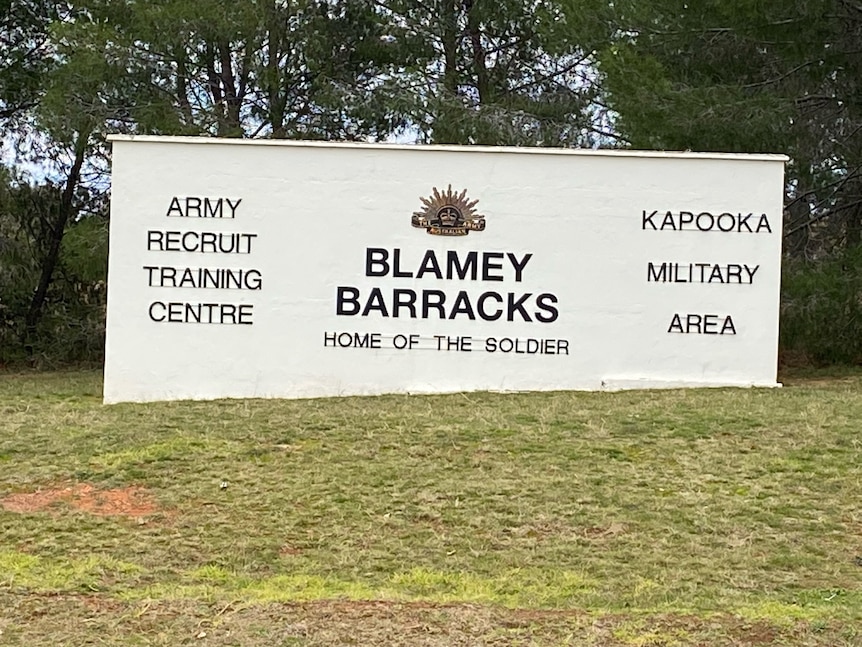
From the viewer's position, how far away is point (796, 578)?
5.37 m

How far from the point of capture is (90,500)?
22.3 ft

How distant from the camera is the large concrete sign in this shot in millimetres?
10992

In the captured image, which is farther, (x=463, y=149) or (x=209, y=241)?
(x=209, y=241)

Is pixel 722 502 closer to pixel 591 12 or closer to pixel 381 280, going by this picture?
pixel 381 280

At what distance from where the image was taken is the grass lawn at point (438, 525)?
4629 millimetres

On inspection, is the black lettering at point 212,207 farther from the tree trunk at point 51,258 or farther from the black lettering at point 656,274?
the tree trunk at point 51,258

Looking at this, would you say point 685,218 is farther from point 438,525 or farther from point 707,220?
point 438,525

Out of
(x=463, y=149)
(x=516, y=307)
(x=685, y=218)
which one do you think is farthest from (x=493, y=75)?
(x=516, y=307)

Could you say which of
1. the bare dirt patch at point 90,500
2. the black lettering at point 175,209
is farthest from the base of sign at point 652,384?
the bare dirt patch at point 90,500

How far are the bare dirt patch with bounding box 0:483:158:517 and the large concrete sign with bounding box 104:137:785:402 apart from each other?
4.00 metres

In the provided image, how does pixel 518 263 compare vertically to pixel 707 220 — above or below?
below

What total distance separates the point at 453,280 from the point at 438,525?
5027mm

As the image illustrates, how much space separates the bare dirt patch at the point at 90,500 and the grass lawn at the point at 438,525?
0.07 ft

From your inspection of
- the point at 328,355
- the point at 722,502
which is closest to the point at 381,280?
the point at 328,355
